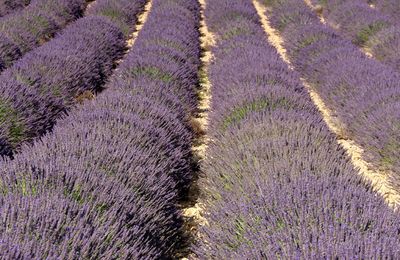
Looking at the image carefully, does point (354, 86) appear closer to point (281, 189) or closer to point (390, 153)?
point (390, 153)

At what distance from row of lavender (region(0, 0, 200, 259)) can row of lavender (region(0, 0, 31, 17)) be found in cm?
654

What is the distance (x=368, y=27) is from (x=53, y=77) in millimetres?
Result: 5897

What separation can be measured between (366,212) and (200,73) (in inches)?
221

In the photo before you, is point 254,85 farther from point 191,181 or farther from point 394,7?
point 394,7

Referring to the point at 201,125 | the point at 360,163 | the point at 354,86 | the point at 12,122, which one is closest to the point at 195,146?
the point at 201,125

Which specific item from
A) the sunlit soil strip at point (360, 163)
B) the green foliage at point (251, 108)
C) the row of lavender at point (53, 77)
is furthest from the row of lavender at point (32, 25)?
the sunlit soil strip at point (360, 163)

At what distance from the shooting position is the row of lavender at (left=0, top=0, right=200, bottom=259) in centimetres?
242

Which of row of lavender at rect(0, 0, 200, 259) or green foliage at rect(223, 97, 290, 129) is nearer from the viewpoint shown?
row of lavender at rect(0, 0, 200, 259)

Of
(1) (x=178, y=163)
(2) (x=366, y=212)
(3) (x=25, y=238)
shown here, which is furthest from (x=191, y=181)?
(3) (x=25, y=238)

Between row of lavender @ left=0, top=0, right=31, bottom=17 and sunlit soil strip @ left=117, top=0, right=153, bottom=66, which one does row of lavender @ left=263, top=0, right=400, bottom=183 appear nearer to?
sunlit soil strip @ left=117, top=0, right=153, bottom=66

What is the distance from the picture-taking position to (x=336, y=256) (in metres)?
2.24

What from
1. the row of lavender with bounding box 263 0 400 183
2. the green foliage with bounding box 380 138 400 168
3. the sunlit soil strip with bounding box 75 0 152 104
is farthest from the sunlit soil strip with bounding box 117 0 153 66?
the green foliage with bounding box 380 138 400 168

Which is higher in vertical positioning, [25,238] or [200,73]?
[25,238]

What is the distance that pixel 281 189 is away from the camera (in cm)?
308
